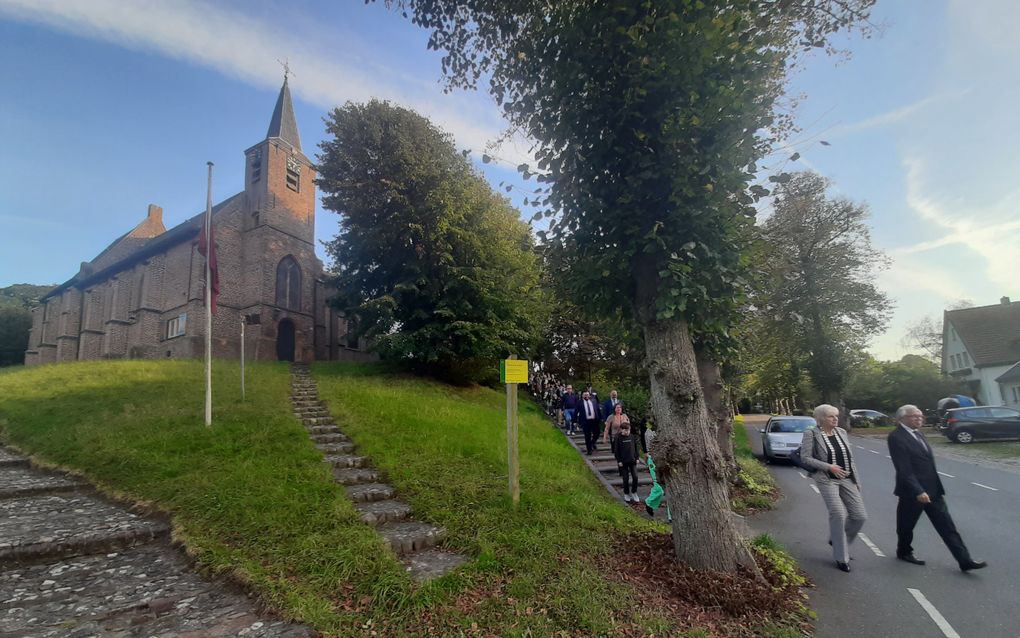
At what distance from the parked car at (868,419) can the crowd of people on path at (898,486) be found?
34121 millimetres

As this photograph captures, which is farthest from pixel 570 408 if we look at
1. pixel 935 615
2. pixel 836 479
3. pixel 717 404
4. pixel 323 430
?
pixel 935 615

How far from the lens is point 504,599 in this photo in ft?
14.0

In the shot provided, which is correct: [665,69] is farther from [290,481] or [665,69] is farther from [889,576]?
[290,481]

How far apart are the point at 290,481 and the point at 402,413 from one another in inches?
186

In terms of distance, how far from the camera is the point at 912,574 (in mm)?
5453

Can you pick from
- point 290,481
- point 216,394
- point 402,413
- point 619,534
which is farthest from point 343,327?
point 619,534

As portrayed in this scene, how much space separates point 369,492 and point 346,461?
1.63m

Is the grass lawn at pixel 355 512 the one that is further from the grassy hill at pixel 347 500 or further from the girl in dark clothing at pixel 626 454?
the girl in dark clothing at pixel 626 454

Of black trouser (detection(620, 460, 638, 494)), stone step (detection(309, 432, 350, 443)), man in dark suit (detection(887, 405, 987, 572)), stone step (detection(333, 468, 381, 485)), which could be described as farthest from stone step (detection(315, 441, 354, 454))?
man in dark suit (detection(887, 405, 987, 572))

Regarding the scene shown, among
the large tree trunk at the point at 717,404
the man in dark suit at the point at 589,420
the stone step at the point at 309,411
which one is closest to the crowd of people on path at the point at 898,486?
the large tree trunk at the point at 717,404

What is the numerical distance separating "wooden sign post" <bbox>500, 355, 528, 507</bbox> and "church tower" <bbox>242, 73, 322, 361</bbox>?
24490 mm

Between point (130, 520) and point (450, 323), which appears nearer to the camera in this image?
point (130, 520)

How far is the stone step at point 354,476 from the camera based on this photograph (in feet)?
23.9

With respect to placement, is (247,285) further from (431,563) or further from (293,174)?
(431,563)
